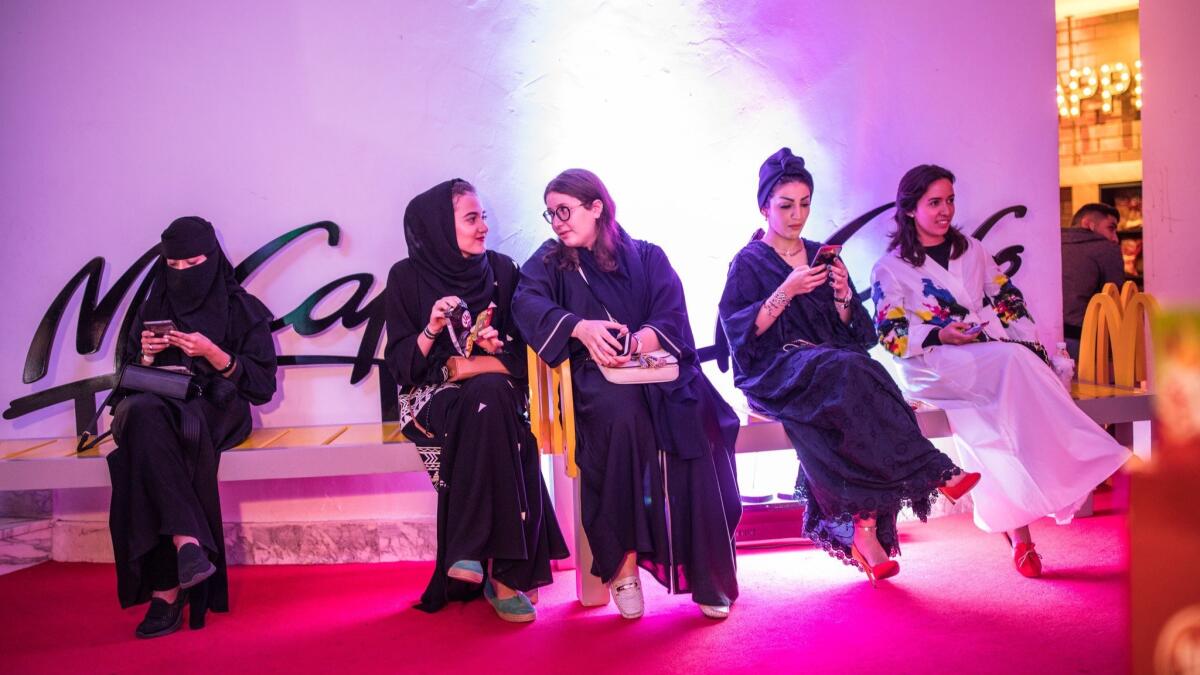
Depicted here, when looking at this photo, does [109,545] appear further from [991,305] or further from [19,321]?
[991,305]

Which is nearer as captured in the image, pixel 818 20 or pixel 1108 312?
pixel 1108 312

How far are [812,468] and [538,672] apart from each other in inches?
48.2

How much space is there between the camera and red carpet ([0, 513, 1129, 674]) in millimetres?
2660

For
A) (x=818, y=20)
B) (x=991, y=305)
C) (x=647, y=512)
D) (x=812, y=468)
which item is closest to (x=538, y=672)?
(x=647, y=512)

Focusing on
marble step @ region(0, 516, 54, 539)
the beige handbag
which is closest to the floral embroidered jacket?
the beige handbag

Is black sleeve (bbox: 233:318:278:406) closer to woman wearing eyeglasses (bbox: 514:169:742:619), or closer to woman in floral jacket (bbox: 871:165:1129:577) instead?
woman wearing eyeglasses (bbox: 514:169:742:619)

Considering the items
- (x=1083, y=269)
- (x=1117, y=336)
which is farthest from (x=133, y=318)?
(x=1083, y=269)

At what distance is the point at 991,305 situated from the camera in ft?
13.1

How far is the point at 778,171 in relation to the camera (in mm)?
3770

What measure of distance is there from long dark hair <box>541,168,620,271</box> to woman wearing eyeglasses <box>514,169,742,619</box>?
0.04ft

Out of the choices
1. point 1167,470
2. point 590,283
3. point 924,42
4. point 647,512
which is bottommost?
point 647,512

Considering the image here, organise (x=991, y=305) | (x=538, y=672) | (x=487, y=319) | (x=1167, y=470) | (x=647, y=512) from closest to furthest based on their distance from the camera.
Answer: (x=1167, y=470) < (x=538, y=672) < (x=647, y=512) < (x=487, y=319) < (x=991, y=305)

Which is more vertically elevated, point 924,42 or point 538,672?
point 924,42

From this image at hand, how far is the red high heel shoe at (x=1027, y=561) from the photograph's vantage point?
10.7ft
